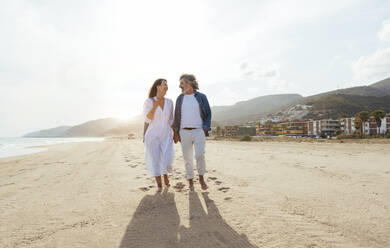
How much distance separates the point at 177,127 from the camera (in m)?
3.37

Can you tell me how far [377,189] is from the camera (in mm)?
2861

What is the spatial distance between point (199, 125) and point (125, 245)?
1.99 m

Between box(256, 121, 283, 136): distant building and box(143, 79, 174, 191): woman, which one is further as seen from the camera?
box(256, 121, 283, 136): distant building

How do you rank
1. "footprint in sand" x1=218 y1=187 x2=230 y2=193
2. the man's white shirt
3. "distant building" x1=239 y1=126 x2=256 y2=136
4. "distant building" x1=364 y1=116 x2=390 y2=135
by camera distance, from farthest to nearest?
"distant building" x1=239 y1=126 x2=256 y2=136, "distant building" x1=364 y1=116 x2=390 y2=135, the man's white shirt, "footprint in sand" x1=218 y1=187 x2=230 y2=193

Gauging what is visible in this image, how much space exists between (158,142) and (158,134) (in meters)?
0.14

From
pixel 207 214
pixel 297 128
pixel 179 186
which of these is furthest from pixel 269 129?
pixel 207 214

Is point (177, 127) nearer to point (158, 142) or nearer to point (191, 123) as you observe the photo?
point (191, 123)

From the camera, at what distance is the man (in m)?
3.25

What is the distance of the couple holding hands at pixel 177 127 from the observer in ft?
10.7

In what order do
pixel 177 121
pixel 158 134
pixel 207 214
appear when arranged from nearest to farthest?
pixel 207 214 → pixel 177 121 → pixel 158 134

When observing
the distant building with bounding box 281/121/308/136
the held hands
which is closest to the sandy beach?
the held hands

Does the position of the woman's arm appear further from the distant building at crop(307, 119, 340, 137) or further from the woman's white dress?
the distant building at crop(307, 119, 340, 137)

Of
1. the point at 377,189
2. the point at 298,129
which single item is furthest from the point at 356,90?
the point at 377,189

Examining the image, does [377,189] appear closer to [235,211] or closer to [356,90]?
[235,211]
